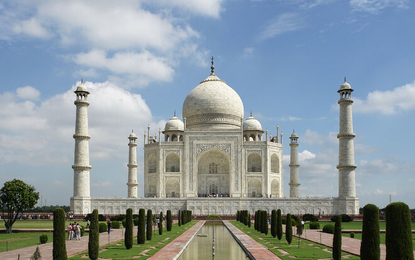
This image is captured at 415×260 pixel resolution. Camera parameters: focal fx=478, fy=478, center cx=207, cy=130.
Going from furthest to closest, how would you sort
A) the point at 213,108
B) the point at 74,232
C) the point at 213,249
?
the point at 213,108, the point at 74,232, the point at 213,249

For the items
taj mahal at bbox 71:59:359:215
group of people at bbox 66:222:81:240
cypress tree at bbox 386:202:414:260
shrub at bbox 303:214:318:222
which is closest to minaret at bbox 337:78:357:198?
taj mahal at bbox 71:59:359:215

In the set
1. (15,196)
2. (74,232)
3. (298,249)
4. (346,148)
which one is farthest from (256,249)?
(346,148)

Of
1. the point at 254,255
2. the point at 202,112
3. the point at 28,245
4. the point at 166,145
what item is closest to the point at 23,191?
the point at 28,245

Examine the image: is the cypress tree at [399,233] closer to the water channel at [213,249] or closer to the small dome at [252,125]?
the water channel at [213,249]

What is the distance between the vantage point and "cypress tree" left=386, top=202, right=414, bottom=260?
24.3ft

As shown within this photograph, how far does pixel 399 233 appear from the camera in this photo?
24.5 ft

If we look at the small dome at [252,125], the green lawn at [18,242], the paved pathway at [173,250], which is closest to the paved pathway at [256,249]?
the paved pathway at [173,250]

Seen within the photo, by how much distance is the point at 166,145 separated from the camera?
116ft

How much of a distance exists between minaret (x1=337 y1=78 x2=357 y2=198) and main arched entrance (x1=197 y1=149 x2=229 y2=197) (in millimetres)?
8749

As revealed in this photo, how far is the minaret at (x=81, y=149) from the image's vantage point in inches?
1171

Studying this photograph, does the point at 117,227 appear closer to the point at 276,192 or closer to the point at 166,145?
the point at 166,145

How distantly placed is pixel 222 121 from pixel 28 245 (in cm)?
2414

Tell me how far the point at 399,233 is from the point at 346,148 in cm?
2350

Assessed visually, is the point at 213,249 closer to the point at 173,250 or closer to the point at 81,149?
the point at 173,250
